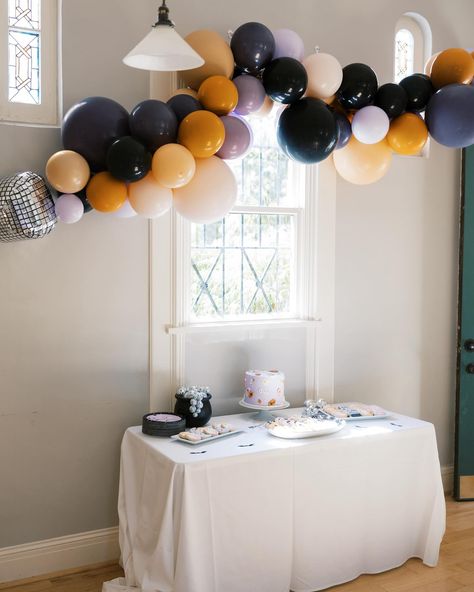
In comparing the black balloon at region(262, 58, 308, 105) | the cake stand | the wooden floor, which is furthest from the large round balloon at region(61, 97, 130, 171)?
the wooden floor

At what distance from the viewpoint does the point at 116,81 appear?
9.96 ft

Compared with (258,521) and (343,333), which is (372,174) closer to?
(343,333)

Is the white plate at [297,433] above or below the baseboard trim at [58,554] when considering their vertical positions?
above

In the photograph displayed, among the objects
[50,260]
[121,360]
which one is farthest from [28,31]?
[121,360]

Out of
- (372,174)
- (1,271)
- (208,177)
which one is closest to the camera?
(208,177)

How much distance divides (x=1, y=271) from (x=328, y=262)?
1648 millimetres

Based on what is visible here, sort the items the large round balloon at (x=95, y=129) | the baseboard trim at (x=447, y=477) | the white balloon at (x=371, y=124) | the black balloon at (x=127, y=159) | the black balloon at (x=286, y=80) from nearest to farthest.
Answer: the black balloon at (x=127, y=159), the large round balloon at (x=95, y=129), the black balloon at (x=286, y=80), the white balloon at (x=371, y=124), the baseboard trim at (x=447, y=477)

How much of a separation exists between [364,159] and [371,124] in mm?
245

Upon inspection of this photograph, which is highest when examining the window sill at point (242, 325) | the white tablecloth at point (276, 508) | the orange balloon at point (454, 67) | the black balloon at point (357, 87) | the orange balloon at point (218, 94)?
the orange balloon at point (454, 67)

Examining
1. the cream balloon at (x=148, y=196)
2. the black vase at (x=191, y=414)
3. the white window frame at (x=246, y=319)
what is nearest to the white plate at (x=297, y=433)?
the black vase at (x=191, y=414)

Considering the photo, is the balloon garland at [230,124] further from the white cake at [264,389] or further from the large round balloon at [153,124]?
the white cake at [264,389]

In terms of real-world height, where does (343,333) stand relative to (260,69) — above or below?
below

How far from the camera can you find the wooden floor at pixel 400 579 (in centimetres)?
290

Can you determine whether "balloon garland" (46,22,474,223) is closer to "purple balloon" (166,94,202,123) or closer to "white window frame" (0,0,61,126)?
"purple balloon" (166,94,202,123)
